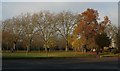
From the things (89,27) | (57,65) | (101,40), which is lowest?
(57,65)

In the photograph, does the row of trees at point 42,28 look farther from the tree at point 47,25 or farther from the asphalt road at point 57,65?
the asphalt road at point 57,65

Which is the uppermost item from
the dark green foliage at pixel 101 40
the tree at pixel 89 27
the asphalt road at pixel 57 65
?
the tree at pixel 89 27

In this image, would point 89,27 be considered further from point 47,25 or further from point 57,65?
point 57,65

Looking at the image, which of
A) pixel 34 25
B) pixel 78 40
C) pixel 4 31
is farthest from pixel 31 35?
pixel 78 40

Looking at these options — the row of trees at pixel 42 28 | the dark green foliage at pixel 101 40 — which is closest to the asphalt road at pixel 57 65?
the dark green foliage at pixel 101 40

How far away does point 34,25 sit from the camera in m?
63.8

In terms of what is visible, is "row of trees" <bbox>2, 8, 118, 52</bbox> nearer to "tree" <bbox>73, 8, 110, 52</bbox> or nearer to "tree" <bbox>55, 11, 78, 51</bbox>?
"tree" <bbox>55, 11, 78, 51</bbox>

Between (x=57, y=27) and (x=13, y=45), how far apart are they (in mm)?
13591

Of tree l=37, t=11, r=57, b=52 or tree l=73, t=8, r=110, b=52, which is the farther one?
tree l=37, t=11, r=57, b=52

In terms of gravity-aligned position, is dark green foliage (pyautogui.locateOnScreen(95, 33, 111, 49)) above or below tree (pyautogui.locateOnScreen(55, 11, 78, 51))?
below

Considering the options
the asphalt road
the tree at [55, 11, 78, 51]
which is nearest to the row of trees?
the tree at [55, 11, 78, 51]

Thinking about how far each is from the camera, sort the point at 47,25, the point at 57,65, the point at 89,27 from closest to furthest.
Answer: the point at 57,65
the point at 89,27
the point at 47,25

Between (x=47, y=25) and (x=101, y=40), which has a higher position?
(x=47, y=25)

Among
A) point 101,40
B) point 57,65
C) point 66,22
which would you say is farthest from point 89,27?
point 57,65
